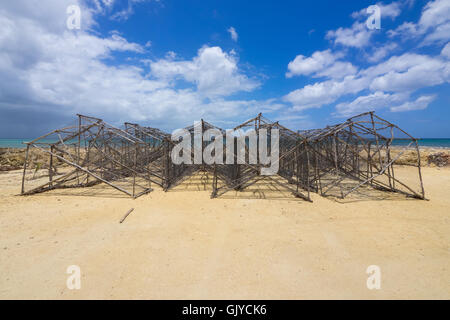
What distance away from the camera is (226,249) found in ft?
15.6

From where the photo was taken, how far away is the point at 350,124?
967 centimetres

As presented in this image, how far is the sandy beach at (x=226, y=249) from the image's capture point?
341cm

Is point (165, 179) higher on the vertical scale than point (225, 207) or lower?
higher

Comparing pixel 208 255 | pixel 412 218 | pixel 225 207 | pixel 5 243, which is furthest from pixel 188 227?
pixel 412 218

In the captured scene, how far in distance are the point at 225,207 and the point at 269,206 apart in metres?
1.88

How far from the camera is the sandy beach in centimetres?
341

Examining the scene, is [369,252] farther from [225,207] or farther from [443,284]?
[225,207]
